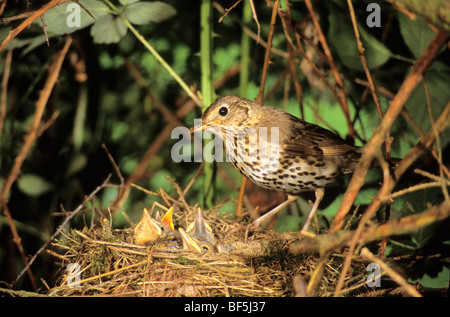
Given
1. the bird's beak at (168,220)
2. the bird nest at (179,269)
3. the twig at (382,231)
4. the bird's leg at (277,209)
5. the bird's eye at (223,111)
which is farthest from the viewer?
the bird's leg at (277,209)

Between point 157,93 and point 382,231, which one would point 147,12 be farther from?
point 382,231

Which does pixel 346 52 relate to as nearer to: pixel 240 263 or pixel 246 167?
pixel 246 167

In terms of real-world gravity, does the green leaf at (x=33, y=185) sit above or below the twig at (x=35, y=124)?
below

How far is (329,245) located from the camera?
1.36 metres

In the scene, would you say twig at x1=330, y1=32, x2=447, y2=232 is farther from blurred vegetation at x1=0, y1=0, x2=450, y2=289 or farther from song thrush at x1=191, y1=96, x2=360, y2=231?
blurred vegetation at x1=0, y1=0, x2=450, y2=289

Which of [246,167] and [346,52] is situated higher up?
[346,52]

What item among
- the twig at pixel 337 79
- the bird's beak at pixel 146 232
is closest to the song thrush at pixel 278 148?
the twig at pixel 337 79

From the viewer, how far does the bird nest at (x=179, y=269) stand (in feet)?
6.07

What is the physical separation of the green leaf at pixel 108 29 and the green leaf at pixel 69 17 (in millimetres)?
55

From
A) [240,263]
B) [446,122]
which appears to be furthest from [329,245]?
[240,263]

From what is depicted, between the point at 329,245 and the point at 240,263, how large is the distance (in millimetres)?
705

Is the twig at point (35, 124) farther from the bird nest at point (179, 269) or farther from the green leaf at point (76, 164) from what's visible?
the bird nest at point (179, 269)

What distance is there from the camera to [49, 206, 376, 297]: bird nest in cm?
185
